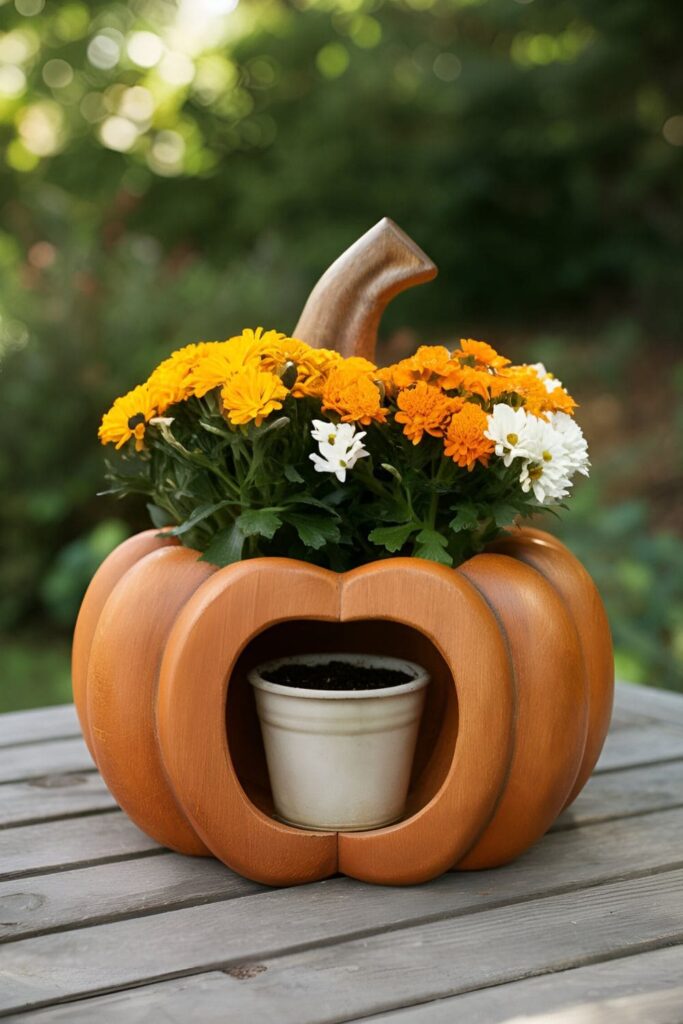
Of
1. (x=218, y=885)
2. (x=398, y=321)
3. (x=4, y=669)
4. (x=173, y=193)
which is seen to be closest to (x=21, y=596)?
(x=4, y=669)

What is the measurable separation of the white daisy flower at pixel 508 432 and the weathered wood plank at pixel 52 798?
785 mm

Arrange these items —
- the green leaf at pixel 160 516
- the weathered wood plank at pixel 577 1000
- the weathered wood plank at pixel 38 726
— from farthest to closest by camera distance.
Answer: the weathered wood plank at pixel 38 726 < the green leaf at pixel 160 516 < the weathered wood plank at pixel 577 1000

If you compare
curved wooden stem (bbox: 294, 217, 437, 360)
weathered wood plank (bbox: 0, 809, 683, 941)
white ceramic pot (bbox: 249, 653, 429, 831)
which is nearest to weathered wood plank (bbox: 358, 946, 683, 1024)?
weathered wood plank (bbox: 0, 809, 683, 941)

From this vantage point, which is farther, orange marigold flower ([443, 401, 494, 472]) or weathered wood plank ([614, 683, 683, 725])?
weathered wood plank ([614, 683, 683, 725])

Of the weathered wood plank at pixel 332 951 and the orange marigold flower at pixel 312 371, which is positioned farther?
the orange marigold flower at pixel 312 371

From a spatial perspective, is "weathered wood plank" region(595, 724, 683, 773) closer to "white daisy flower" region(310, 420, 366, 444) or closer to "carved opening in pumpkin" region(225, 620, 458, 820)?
"carved opening in pumpkin" region(225, 620, 458, 820)

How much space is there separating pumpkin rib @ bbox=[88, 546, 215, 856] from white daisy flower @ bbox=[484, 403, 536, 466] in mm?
385

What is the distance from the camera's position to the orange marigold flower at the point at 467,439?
136cm

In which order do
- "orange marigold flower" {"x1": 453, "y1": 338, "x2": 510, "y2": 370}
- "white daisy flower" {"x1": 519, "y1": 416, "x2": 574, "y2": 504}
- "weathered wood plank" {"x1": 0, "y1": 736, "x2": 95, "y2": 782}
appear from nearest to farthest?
"white daisy flower" {"x1": 519, "y1": 416, "x2": 574, "y2": 504}
"orange marigold flower" {"x1": 453, "y1": 338, "x2": 510, "y2": 370}
"weathered wood plank" {"x1": 0, "y1": 736, "x2": 95, "y2": 782}

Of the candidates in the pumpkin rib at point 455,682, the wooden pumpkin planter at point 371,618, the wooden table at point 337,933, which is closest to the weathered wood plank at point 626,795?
the wooden table at point 337,933

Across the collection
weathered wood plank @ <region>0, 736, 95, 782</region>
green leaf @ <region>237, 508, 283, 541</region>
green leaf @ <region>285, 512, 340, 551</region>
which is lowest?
weathered wood plank @ <region>0, 736, 95, 782</region>

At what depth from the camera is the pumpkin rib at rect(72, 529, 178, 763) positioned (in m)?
1.58

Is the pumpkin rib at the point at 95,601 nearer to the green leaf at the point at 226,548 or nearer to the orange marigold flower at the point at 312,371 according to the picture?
the green leaf at the point at 226,548

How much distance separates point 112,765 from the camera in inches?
57.4
